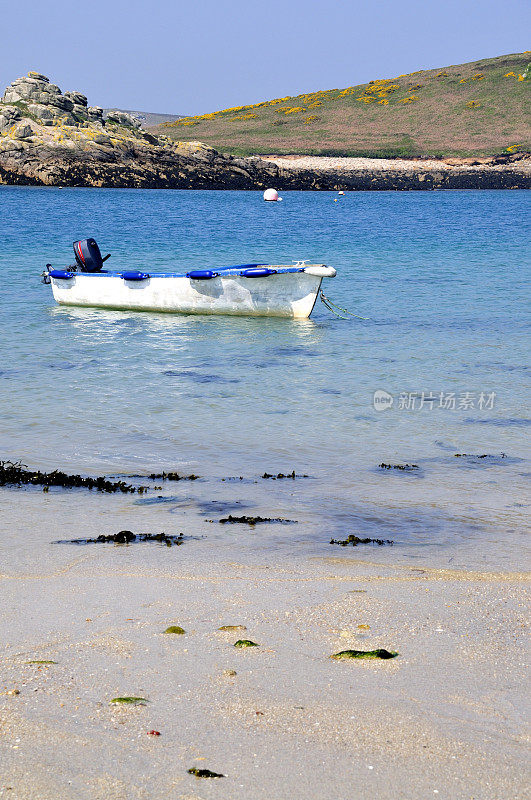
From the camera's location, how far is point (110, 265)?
3142 centimetres

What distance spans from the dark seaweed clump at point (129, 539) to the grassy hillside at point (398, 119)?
423ft

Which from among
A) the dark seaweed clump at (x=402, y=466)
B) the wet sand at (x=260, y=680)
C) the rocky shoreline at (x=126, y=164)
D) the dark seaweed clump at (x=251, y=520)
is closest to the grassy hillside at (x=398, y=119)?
the rocky shoreline at (x=126, y=164)

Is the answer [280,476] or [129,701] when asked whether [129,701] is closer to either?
[129,701]

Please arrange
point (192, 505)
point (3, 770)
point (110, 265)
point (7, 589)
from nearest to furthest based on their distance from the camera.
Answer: point (3, 770)
point (7, 589)
point (192, 505)
point (110, 265)

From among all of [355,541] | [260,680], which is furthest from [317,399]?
[260,680]

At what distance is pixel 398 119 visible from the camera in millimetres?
146500

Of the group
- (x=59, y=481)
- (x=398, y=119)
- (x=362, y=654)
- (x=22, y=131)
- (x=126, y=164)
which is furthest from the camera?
(x=398, y=119)

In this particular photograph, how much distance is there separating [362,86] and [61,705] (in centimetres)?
17919

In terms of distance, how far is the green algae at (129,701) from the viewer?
4.28 meters

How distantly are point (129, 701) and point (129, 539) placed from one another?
2856mm

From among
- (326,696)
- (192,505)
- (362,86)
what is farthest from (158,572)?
(362,86)

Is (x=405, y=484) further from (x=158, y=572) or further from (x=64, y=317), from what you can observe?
(x=64, y=317)

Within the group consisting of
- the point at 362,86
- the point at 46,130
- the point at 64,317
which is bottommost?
the point at 64,317

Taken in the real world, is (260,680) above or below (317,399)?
below
